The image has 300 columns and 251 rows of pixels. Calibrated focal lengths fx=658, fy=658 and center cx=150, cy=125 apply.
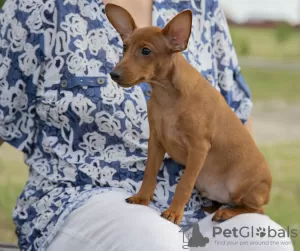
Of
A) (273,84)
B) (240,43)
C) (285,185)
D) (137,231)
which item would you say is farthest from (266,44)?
(137,231)

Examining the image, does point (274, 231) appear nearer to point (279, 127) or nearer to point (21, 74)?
point (21, 74)

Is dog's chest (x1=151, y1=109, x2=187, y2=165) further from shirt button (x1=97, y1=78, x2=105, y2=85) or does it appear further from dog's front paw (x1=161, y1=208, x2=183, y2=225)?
shirt button (x1=97, y1=78, x2=105, y2=85)

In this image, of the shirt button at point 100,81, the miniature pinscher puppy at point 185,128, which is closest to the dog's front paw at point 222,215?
the miniature pinscher puppy at point 185,128

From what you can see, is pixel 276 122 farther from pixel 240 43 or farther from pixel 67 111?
pixel 67 111

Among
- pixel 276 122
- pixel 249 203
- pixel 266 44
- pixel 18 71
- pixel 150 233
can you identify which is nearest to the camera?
pixel 150 233

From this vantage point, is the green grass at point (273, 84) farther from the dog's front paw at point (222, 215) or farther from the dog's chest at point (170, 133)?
the dog's chest at point (170, 133)

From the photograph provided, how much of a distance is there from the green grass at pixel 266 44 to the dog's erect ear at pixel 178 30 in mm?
4712

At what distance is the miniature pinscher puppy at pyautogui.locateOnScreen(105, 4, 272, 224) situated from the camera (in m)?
1.47

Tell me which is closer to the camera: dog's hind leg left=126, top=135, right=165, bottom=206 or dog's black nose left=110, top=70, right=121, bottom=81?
dog's black nose left=110, top=70, right=121, bottom=81

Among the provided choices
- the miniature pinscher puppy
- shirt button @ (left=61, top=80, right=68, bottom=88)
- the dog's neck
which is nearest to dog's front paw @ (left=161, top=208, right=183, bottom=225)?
the miniature pinscher puppy

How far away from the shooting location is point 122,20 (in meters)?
1.56

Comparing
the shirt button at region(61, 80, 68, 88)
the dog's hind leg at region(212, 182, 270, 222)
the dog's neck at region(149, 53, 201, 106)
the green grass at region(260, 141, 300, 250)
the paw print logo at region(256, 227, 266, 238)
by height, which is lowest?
the green grass at region(260, 141, 300, 250)

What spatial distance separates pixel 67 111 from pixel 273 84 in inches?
205

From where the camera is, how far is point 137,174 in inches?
71.3
